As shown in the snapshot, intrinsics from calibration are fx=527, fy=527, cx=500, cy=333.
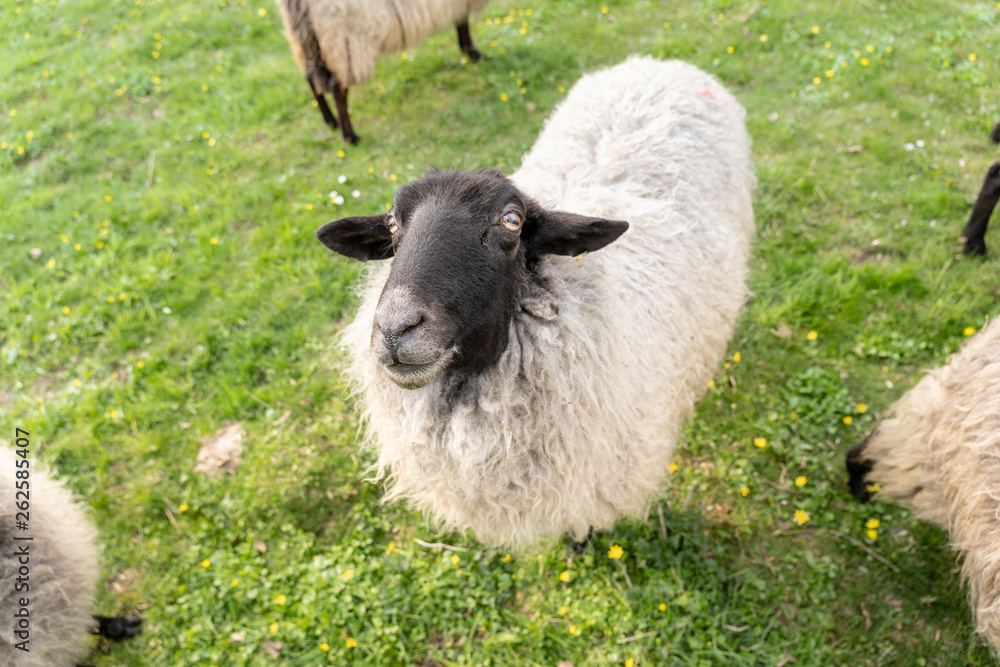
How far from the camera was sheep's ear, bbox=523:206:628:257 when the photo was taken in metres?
2.11

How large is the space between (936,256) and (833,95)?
7.63ft

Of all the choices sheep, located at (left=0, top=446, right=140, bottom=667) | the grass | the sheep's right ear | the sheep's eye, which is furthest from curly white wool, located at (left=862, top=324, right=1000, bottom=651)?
sheep, located at (left=0, top=446, right=140, bottom=667)

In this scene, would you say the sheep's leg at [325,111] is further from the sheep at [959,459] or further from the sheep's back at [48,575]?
the sheep at [959,459]

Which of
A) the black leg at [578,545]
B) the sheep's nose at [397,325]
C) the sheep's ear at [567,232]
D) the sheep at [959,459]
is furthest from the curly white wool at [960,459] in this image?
the sheep's nose at [397,325]

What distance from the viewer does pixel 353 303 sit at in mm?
4531

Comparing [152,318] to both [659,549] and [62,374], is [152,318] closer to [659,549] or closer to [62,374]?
[62,374]

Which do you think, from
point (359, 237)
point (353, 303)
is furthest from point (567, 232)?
point (353, 303)

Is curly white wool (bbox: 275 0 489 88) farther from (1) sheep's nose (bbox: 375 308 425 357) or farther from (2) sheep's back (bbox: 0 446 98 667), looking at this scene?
(1) sheep's nose (bbox: 375 308 425 357)

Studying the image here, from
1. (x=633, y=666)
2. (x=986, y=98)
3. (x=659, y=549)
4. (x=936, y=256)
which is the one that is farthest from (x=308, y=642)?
(x=986, y=98)

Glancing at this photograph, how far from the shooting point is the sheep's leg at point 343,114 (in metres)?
5.56

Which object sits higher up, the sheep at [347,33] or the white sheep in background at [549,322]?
the sheep at [347,33]

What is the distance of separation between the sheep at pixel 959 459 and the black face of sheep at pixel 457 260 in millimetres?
1964

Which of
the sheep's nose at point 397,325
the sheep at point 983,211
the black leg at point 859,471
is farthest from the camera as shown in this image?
the sheep at point 983,211

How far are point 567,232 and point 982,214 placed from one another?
13.5 ft
